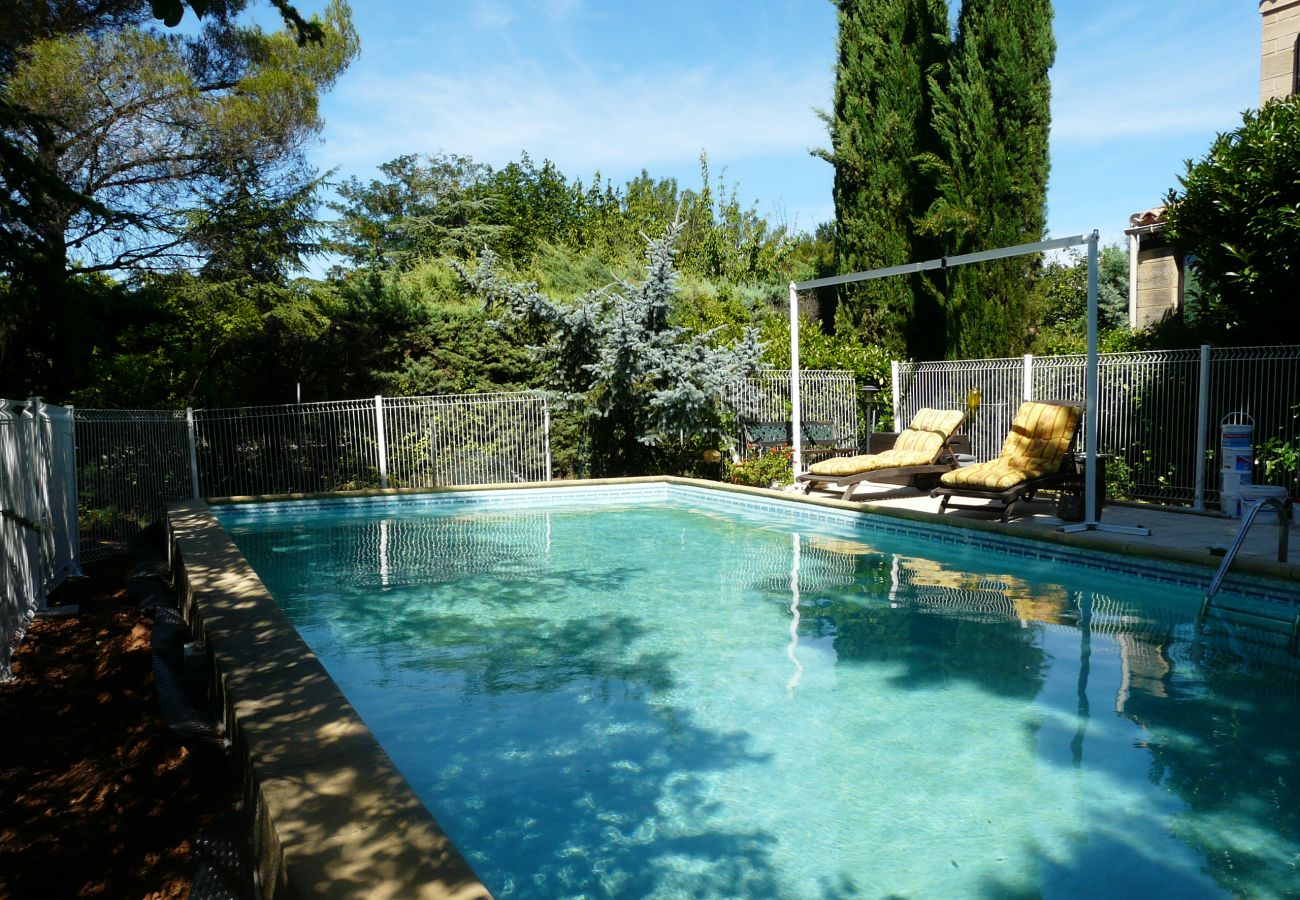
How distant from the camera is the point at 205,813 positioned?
11.2 feet

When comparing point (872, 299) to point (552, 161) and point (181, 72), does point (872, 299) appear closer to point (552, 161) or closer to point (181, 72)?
point (181, 72)

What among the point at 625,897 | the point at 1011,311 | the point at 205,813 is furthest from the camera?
the point at 1011,311

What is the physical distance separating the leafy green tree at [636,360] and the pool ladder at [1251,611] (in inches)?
305

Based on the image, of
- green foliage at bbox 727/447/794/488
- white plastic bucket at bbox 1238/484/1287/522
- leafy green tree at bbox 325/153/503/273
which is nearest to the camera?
white plastic bucket at bbox 1238/484/1287/522

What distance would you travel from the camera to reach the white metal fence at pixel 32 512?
5230 mm

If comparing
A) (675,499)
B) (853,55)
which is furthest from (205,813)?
(853,55)

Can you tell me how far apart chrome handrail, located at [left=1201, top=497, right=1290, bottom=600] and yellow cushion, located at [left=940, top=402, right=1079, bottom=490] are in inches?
107

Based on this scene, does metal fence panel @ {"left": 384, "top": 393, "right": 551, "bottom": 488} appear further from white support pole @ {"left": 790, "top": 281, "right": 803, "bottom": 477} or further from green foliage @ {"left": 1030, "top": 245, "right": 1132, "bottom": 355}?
green foliage @ {"left": 1030, "top": 245, "right": 1132, "bottom": 355}

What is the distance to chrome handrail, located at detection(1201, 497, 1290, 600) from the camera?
5.90 meters

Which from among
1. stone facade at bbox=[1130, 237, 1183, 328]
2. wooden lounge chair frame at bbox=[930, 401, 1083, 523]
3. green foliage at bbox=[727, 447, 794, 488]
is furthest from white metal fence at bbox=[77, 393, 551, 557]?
stone facade at bbox=[1130, 237, 1183, 328]

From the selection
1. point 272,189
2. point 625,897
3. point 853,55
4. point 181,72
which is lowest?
point 625,897

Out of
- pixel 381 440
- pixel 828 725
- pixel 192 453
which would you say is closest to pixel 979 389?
pixel 381 440

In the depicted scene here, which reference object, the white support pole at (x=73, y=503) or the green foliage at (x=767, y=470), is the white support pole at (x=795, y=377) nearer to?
the green foliage at (x=767, y=470)

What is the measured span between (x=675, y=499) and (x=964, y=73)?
9364mm
